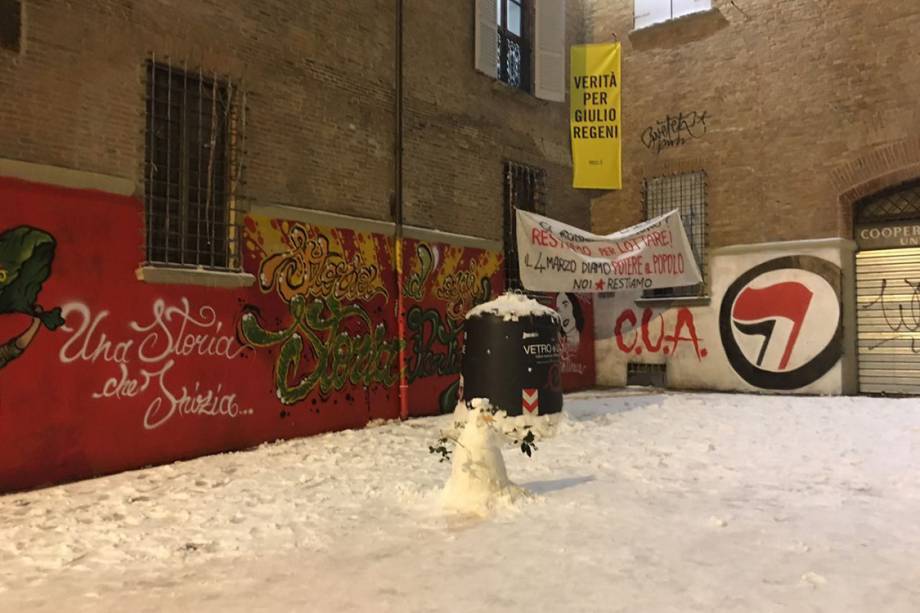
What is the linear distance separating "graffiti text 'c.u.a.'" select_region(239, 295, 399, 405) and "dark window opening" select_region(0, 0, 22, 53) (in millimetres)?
3559

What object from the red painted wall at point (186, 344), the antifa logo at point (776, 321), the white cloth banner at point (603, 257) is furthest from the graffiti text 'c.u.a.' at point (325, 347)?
the antifa logo at point (776, 321)

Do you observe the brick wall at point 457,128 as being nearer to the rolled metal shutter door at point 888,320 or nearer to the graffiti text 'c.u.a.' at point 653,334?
the graffiti text 'c.u.a.' at point 653,334

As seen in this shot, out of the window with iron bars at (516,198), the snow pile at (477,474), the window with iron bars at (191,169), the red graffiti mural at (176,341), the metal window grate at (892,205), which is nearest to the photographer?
the snow pile at (477,474)

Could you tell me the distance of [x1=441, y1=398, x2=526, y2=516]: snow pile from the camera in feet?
18.1

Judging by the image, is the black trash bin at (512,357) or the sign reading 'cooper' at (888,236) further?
the sign reading 'cooper' at (888,236)

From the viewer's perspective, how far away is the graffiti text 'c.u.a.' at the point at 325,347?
885cm

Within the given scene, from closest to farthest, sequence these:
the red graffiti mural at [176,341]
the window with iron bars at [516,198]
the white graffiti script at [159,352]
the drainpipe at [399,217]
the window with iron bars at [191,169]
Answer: the red graffiti mural at [176,341] → the white graffiti script at [159,352] → the window with iron bars at [191,169] → the drainpipe at [399,217] → the window with iron bars at [516,198]

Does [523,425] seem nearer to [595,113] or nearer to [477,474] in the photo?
[477,474]

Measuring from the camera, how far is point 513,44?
532 inches

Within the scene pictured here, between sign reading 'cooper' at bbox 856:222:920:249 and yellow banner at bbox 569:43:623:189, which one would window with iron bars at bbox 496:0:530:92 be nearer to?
yellow banner at bbox 569:43:623:189

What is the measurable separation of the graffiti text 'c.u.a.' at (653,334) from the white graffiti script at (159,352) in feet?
29.3

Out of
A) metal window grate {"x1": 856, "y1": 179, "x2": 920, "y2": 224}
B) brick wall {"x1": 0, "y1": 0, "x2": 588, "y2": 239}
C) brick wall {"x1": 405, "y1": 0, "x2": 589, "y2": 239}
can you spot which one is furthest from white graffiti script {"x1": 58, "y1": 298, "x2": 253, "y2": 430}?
metal window grate {"x1": 856, "y1": 179, "x2": 920, "y2": 224}

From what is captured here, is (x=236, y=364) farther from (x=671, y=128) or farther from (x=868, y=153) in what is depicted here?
(x=868, y=153)

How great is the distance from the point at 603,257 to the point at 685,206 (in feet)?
9.11
